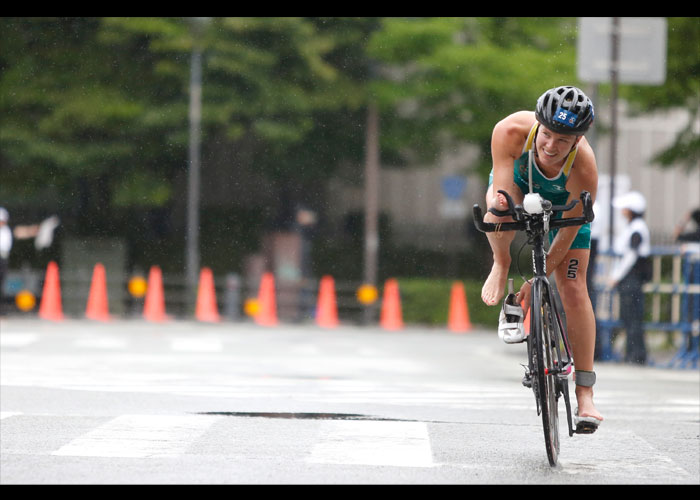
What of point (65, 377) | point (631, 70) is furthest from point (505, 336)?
point (631, 70)

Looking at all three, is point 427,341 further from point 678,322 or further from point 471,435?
point 471,435

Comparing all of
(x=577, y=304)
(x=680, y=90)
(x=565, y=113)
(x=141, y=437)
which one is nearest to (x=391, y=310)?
(x=680, y=90)

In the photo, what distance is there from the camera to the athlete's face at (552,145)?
6.77 m

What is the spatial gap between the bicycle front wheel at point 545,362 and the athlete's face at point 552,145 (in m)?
0.59

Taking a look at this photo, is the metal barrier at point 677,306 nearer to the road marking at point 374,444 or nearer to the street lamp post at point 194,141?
the road marking at point 374,444

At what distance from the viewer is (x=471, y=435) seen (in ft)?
26.4

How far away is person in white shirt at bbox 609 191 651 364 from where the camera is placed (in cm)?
1611

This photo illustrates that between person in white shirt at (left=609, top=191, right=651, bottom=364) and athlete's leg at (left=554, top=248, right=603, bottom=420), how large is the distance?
8.97 metres

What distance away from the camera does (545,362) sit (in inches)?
273

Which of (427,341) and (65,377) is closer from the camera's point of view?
(65,377)

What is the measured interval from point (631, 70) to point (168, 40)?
13.7 meters

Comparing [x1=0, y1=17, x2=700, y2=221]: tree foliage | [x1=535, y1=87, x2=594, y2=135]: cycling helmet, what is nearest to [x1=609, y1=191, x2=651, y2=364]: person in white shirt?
[x1=535, y1=87, x2=594, y2=135]: cycling helmet

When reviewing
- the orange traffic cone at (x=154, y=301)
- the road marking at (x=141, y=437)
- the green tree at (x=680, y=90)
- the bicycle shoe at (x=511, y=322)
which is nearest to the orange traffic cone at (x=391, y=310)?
the orange traffic cone at (x=154, y=301)

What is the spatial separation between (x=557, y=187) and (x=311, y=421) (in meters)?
2.33
